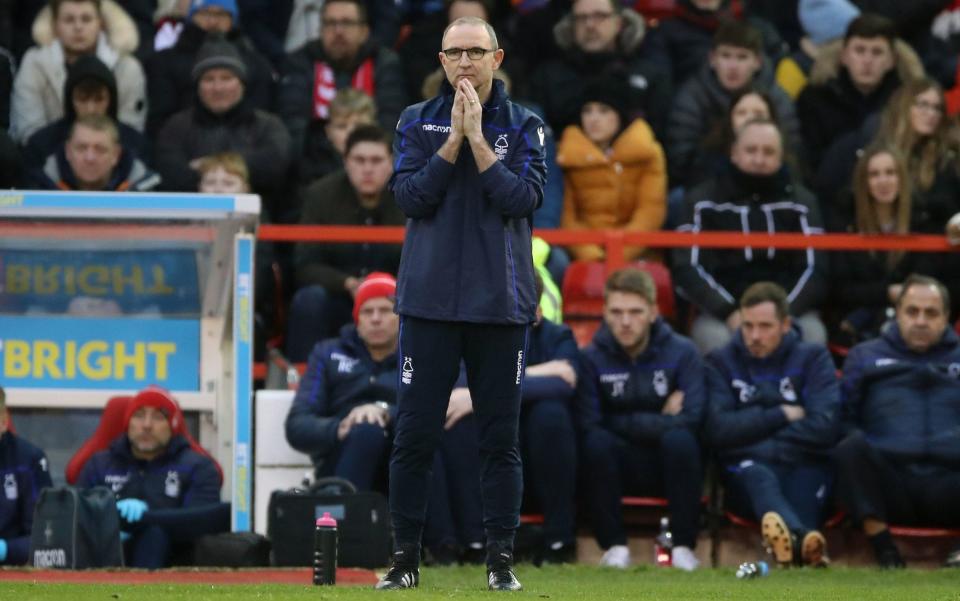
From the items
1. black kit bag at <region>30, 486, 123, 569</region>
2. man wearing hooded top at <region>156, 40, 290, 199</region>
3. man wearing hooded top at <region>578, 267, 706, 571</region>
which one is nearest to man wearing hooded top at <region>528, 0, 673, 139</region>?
man wearing hooded top at <region>156, 40, 290, 199</region>

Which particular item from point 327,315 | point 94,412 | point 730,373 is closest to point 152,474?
point 94,412

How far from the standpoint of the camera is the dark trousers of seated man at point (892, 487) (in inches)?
408

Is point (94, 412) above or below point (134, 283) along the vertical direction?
below

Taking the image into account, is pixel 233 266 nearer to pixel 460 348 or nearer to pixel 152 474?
pixel 152 474

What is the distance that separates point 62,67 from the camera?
1320cm

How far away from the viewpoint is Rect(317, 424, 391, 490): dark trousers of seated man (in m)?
10.2

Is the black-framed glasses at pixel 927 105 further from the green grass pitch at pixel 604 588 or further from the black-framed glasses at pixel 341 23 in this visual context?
the black-framed glasses at pixel 341 23

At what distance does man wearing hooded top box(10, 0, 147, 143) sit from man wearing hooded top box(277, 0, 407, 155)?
1.03m

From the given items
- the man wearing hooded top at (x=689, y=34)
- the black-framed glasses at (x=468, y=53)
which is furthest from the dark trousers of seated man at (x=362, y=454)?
the man wearing hooded top at (x=689, y=34)

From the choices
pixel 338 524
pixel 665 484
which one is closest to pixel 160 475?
pixel 338 524

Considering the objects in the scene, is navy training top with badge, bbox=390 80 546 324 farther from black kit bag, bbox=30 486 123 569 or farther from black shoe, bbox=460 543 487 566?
black shoe, bbox=460 543 487 566

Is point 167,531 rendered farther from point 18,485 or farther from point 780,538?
point 780,538

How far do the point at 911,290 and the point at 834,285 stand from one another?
1.54m

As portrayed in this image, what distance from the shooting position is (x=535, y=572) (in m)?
9.80
